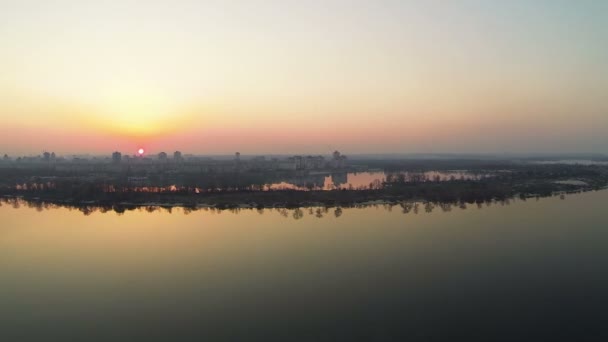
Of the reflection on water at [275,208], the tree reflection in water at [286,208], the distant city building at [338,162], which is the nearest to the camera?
the tree reflection in water at [286,208]

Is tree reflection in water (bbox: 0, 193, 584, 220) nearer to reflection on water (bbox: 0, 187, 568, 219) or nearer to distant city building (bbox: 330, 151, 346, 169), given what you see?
reflection on water (bbox: 0, 187, 568, 219)

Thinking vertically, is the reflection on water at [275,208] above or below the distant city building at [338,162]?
below

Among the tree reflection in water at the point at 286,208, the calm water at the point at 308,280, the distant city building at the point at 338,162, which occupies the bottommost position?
the calm water at the point at 308,280

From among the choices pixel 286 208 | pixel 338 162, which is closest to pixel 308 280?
pixel 286 208

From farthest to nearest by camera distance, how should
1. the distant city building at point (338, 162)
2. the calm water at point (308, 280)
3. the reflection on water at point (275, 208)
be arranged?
the distant city building at point (338, 162)
the reflection on water at point (275, 208)
the calm water at point (308, 280)

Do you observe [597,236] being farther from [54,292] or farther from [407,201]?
[54,292]

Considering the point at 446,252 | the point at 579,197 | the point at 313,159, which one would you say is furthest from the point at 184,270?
the point at 313,159

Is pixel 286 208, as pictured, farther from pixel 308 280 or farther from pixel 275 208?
pixel 308 280

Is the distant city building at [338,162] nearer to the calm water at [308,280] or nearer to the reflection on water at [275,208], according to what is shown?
the reflection on water at [275,208]

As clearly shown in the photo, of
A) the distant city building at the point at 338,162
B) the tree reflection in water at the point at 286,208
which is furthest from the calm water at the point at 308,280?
the distant city building at the point at 338,162

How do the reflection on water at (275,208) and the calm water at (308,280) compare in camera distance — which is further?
the reflection on water at (275,208)
